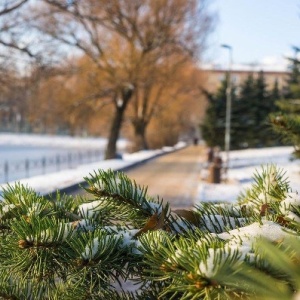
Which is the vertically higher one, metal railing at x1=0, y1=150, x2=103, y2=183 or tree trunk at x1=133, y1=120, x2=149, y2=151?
tree trunk at x1=133, y1=120, x2=149, y2=151

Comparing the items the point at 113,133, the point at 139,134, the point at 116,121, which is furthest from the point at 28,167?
the point at 139,134

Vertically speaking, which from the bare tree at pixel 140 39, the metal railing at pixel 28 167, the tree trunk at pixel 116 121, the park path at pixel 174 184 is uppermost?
the bare tree at pixel 140 39

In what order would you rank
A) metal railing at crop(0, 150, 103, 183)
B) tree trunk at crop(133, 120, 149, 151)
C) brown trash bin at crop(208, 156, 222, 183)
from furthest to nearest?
tree trunk at crop(133, 120, 149, 151) < metal railing at crop(0, 150, 103, 183) < brown trash bin at crop(208, 156, 222, 183)

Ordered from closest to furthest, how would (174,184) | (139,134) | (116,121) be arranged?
(174,184), (116,121), (139,134)

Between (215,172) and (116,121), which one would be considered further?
(116,121)

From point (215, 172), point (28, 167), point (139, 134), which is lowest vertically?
point (28, 167)

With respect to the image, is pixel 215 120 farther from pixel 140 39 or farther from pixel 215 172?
pixel 215 172

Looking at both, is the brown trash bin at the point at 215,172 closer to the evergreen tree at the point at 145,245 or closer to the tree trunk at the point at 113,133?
the tree trunk at the point at 113,133

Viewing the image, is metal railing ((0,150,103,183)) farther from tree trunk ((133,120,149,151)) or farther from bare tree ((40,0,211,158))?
tree trunk ((133,120,149,151))

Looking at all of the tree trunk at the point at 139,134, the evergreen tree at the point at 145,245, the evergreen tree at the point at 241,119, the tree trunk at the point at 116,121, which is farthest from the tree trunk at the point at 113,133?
the evergreen tree at the point at 145,245

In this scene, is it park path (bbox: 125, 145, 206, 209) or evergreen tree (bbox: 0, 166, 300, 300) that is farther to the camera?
park path (bbox: 125, 145, 206, 209)

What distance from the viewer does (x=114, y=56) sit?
1225 inches

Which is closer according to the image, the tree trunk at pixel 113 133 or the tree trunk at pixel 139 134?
the tree trunk at pixel 113 133

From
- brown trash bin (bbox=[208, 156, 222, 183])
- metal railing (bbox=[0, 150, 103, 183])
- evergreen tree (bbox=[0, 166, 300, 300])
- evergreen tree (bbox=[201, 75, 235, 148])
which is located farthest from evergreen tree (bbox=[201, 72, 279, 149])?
evergreen tree (bbox=[0, 166, 300, 300])
